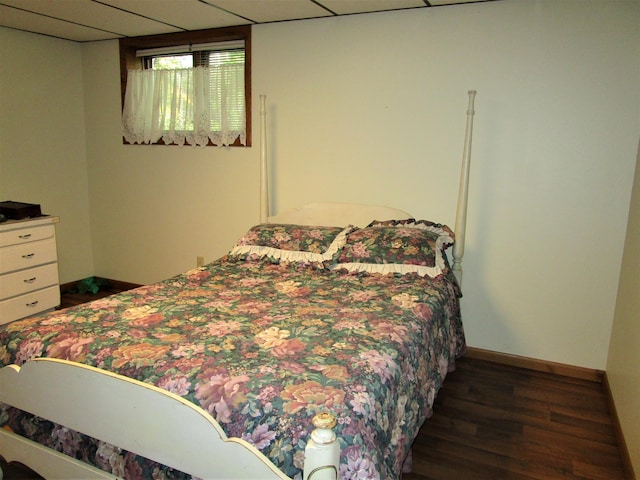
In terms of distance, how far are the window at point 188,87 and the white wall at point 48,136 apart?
552 mm

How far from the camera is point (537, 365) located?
9.61 feet

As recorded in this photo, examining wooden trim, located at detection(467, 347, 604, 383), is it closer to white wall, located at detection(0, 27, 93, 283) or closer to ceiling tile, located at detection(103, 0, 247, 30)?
ceiling tile, located at detection(103, 0, 247, 30)

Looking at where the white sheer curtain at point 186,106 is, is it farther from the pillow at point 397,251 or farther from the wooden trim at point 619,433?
the wooden trim at point 619,433

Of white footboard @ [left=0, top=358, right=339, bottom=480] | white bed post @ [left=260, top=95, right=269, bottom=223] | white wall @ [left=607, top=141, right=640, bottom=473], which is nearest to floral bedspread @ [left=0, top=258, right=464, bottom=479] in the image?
white footboard @ [left=0, top=358, right=339, bottom=480]

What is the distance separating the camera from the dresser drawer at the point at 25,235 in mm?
3156

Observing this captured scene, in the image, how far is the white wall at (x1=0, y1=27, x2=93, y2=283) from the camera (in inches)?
146

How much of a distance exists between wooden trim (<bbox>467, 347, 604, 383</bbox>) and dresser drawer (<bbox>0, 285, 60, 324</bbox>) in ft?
10.1

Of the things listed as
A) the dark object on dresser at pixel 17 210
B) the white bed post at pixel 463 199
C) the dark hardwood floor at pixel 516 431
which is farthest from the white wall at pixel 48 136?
the white bed post at pixel 463 199

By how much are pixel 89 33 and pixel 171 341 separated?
321cm

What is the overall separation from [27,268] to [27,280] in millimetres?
86

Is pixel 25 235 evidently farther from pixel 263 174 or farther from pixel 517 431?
pixel 517 431

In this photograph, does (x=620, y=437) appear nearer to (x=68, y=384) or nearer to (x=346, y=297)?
(x=346, y=297)

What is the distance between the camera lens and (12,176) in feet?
12.4

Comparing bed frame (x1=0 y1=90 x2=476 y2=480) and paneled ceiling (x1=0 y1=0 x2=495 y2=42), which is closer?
bed frame (x1=0 y1=90 x2=476 y2=480)
